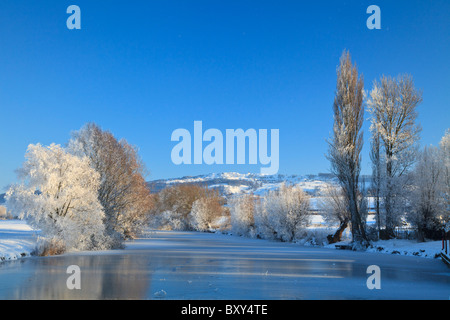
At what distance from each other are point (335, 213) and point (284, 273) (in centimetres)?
2486

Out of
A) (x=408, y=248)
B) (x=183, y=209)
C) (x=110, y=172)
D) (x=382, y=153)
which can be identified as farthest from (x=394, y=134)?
(x=183, y=209)

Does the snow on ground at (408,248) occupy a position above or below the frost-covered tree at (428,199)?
below

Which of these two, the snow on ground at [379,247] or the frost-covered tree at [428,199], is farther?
the frost-covered tree at [428,199]

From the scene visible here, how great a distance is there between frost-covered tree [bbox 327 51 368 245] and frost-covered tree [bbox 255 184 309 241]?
32.9 ft

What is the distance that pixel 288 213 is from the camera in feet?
134

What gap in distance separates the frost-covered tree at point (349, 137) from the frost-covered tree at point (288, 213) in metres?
10.0

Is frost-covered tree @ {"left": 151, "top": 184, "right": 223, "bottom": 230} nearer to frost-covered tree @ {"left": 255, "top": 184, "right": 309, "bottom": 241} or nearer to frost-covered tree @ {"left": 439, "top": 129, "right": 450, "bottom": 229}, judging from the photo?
frost-covered tree @ {"left": 255, "top": 184, "right": 309, "bottom": 241}

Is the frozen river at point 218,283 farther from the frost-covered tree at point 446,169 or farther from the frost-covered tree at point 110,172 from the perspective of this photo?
the frost-covered tree at point 110,172

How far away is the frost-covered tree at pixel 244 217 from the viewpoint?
55.2m

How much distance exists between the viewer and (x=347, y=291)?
32.3 feet

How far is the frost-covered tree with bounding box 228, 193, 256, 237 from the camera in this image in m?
55.2

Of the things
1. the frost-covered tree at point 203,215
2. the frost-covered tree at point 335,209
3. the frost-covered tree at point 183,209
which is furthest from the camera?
the frost-covered tree at point 183,209

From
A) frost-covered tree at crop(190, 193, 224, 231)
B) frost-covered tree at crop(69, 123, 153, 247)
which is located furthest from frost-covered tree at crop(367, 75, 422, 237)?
frost-covered tree at crop(190, 193, 224, 231)

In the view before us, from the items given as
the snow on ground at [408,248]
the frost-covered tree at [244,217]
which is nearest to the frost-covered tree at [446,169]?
the snow on ground at [408,248]
